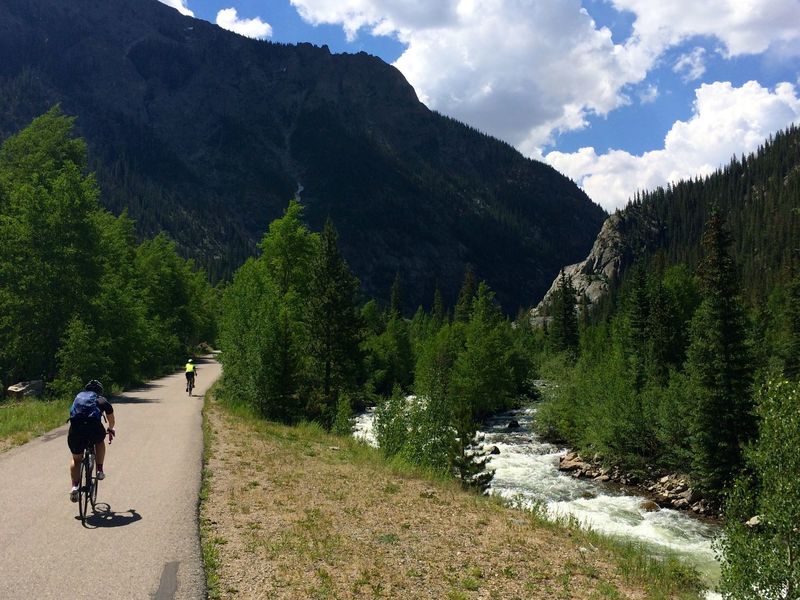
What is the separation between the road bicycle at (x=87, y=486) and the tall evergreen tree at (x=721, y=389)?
2791 centimetres

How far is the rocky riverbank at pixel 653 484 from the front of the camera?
2728 centimetres

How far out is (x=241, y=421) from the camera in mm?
24406

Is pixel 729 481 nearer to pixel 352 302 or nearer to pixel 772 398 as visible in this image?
pixel 772 398

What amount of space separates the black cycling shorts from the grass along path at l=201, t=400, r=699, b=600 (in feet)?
8.89

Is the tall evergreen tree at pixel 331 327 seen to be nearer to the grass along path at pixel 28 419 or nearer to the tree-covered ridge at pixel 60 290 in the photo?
the tree-covered ridge at pixel 60 290

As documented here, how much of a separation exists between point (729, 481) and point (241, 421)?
2474cm

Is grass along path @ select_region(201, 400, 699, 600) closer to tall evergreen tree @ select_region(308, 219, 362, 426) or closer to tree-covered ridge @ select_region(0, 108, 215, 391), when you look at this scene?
tall evergreen tree @ select_region(308, 219, 362, 426)

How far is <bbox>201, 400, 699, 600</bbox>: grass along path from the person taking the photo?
8.79 metres

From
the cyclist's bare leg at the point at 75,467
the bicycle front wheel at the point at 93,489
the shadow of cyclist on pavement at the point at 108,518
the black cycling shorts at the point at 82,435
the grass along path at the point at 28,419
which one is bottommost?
the grass along path at the point at 28,419

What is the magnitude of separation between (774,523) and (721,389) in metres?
18.7

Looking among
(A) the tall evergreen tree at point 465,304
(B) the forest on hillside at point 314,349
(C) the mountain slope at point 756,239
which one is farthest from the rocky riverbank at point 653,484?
(C) the mountain slope at point 756,239

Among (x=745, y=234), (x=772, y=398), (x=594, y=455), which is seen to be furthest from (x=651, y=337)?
(x=745, y=234)

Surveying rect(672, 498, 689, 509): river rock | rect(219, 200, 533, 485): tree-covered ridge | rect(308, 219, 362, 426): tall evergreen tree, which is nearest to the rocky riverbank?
rect(672, 498, 689, 509): river rock

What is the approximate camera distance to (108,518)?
33.4ft
